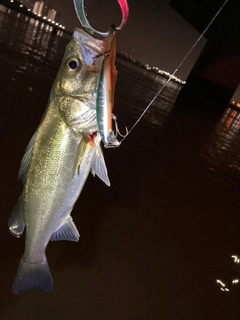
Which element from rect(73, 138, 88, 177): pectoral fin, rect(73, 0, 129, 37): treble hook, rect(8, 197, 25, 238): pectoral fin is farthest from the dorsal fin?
rect(73, 0, 129, 37): treble hook

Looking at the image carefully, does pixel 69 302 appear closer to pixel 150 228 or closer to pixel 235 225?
pixel 150 228

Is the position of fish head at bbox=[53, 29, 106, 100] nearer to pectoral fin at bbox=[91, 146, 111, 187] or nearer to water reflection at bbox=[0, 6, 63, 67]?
pectoral fin at bbox=[91, 146, 111, 187]

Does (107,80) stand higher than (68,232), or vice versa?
(107,80)

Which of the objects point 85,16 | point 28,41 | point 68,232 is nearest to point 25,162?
point 68,232

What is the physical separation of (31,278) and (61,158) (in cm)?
89

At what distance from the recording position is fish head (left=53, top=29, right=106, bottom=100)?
5.30ft

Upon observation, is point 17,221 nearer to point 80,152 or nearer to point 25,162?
point 25,162

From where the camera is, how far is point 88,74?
1670 mm

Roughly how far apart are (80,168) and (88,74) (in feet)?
1.84

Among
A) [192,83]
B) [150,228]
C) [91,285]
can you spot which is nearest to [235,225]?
[150,228]

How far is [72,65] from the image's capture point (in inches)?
66.3

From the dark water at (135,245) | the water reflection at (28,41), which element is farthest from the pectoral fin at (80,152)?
the water reflection at (28,41)

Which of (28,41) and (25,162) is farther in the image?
(28,41)

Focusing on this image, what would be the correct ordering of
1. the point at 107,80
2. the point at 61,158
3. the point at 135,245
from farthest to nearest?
the point at 135,245 → the point at 61,158 → the point at 107,80
